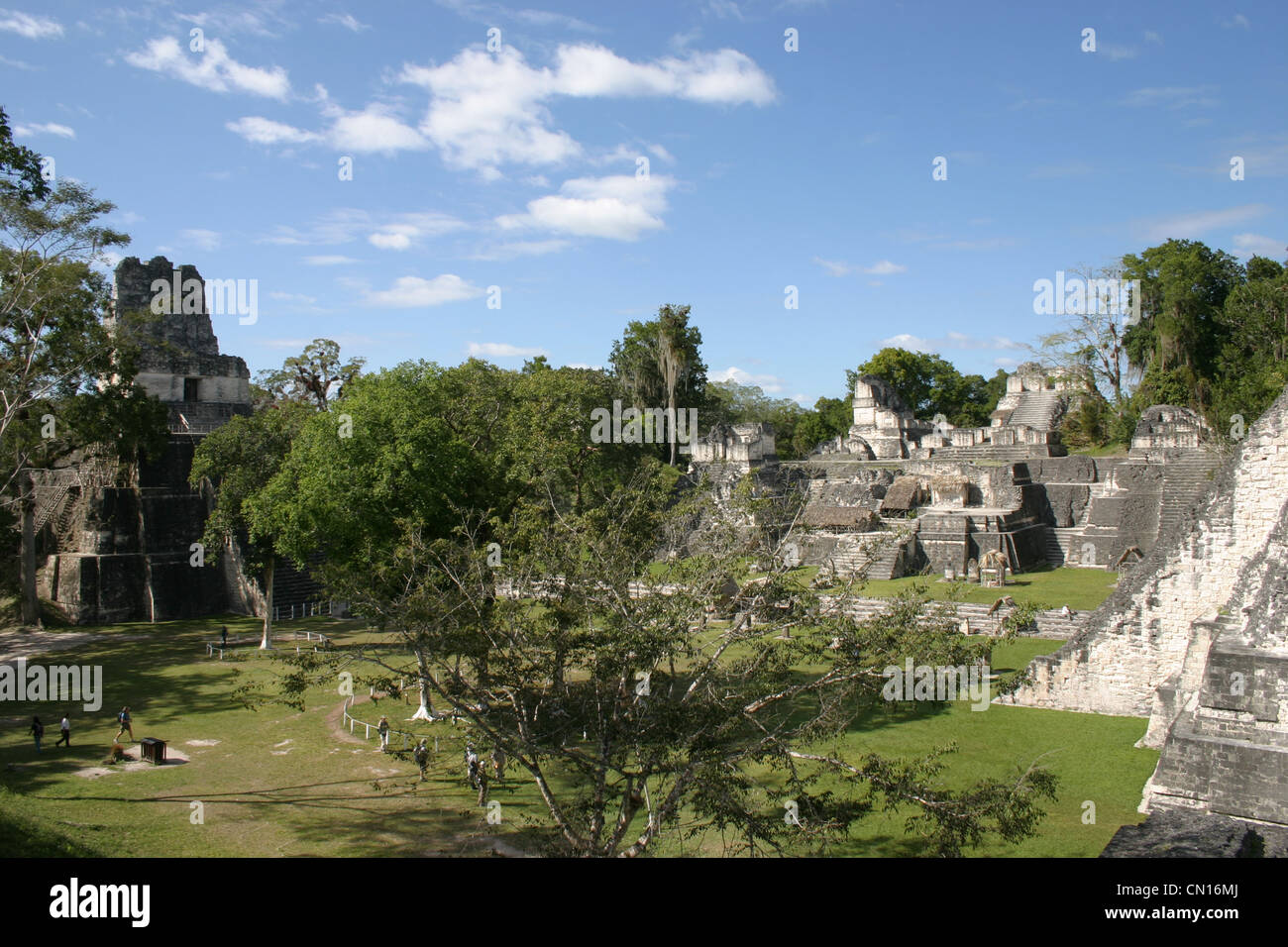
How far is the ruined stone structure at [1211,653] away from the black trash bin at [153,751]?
1452 centimetres

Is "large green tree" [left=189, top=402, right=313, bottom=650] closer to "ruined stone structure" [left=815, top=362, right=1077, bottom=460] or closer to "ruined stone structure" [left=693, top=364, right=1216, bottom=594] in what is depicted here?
"ruined stone structure" [left=693, top=364, right=1216, bottom=594]

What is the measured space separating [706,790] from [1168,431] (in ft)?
111

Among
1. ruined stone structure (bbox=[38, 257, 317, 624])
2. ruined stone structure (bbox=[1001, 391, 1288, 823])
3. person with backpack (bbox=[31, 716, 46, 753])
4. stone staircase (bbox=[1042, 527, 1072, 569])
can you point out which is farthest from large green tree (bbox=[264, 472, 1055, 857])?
stone staircase (bbox=[1042, 527, 1072, 569])

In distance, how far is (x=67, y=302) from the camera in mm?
18781

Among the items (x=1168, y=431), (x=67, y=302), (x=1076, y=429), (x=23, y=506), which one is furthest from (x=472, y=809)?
(x=1076, y=429)

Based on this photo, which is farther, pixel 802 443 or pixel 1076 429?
pixel 802 443

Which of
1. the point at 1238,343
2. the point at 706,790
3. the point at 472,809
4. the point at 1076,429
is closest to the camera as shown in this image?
the point at 706,790

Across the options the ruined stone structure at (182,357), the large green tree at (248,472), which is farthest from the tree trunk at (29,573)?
the ruined stone structure at (182,357)

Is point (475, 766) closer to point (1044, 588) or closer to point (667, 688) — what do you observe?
point (667, 688)

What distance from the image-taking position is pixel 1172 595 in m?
14.4

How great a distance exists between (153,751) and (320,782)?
309 centimetres

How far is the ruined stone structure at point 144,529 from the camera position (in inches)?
1013
